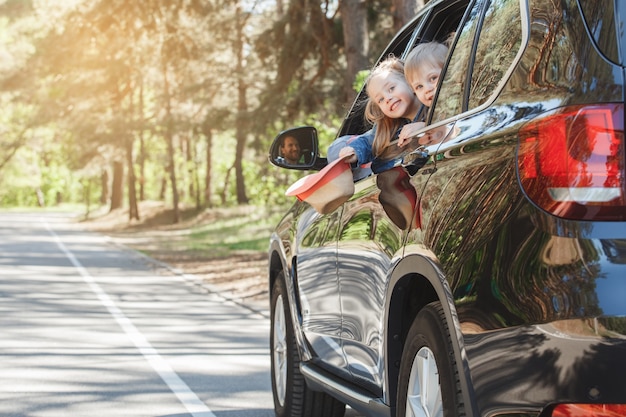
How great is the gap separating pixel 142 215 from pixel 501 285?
52013mm

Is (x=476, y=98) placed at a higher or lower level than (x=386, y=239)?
higher

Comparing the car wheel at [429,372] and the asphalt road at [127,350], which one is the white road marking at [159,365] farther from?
the car wheel at [429,372]

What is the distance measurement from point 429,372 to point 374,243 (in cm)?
81

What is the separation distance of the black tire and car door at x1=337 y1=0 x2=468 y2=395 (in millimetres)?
1184

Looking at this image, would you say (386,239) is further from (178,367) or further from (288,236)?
(178,367)

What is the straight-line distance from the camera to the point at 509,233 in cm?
293

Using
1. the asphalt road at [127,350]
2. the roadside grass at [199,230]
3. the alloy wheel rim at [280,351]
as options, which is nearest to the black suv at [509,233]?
the alloy wheel rim at [280,351]

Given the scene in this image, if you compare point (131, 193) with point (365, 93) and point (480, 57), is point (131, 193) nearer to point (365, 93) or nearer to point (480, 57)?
point (365, 93)

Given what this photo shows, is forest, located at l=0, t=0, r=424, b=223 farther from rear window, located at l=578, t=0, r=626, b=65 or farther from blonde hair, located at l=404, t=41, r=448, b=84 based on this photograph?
rear window, located at l=578, t=0, r=626, b=65

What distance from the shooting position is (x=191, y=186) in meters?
65.2

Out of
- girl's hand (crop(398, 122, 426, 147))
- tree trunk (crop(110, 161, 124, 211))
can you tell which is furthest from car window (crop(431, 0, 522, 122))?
tree trunk (crop(110, 161, 124, 211))

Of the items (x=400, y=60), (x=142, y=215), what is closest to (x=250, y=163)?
(x=142, y=215)

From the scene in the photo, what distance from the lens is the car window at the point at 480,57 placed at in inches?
132

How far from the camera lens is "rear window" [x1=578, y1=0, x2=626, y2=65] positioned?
9.03ft
